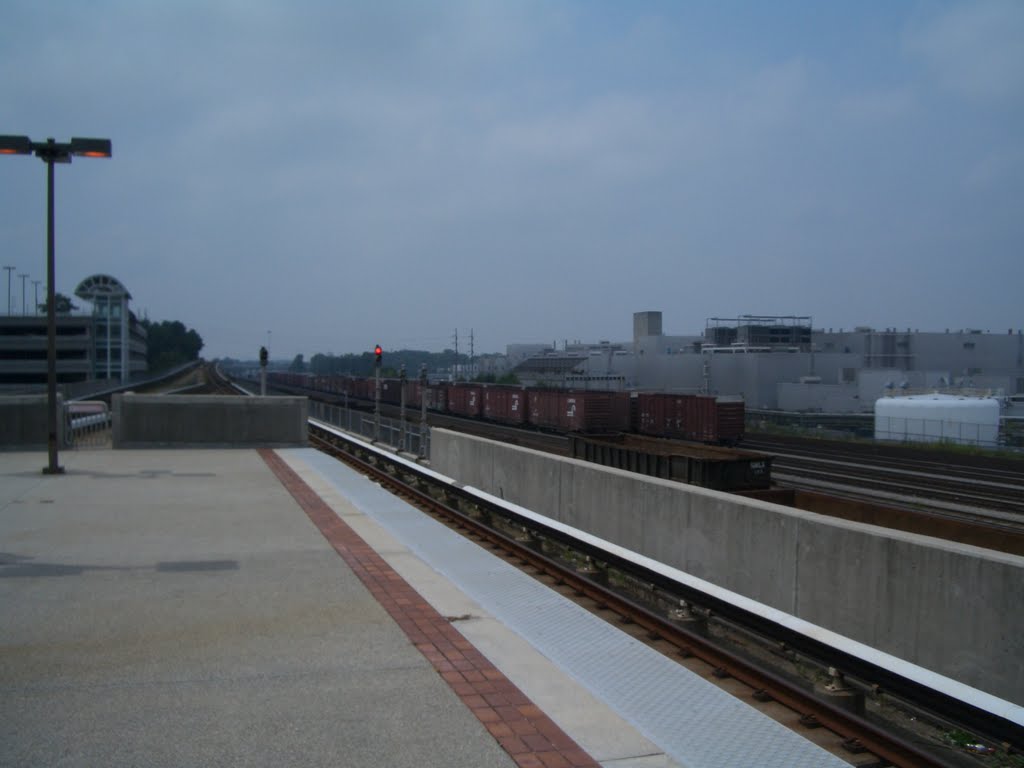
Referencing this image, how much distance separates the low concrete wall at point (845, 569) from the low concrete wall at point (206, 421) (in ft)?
48.2

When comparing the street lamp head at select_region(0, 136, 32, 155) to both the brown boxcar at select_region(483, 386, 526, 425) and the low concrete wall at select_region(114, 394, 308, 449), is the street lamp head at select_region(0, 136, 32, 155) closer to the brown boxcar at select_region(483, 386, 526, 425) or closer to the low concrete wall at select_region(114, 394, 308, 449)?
the low concrete wall at select_region(114, 394, 308, 449)

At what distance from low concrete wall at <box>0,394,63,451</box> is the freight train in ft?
31.5

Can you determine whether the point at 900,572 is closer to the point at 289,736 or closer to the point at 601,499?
the point at 289,736

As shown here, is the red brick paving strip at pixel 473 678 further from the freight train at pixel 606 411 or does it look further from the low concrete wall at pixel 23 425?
the low concrete wall at pixel 23 425

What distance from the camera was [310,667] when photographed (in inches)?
255

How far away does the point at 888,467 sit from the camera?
29828 mm

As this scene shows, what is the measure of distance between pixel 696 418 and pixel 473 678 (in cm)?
3122

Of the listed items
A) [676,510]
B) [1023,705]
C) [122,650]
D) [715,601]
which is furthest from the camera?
[676,510]

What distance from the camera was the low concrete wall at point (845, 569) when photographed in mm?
6148

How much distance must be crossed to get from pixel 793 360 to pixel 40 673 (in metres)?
65.9

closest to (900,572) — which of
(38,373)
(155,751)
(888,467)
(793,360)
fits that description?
(155,751)

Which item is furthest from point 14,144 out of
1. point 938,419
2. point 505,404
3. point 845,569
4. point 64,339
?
point 64,339

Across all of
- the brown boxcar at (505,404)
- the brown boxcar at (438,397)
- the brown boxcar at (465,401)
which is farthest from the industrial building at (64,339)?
the brown boxcar at (505,404)

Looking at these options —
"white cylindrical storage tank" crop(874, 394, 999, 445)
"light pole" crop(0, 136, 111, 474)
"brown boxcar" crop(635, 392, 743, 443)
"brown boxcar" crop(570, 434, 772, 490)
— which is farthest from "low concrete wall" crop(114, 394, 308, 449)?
"white cylindrical storage tank" crop(874, 394, 999, 445)
